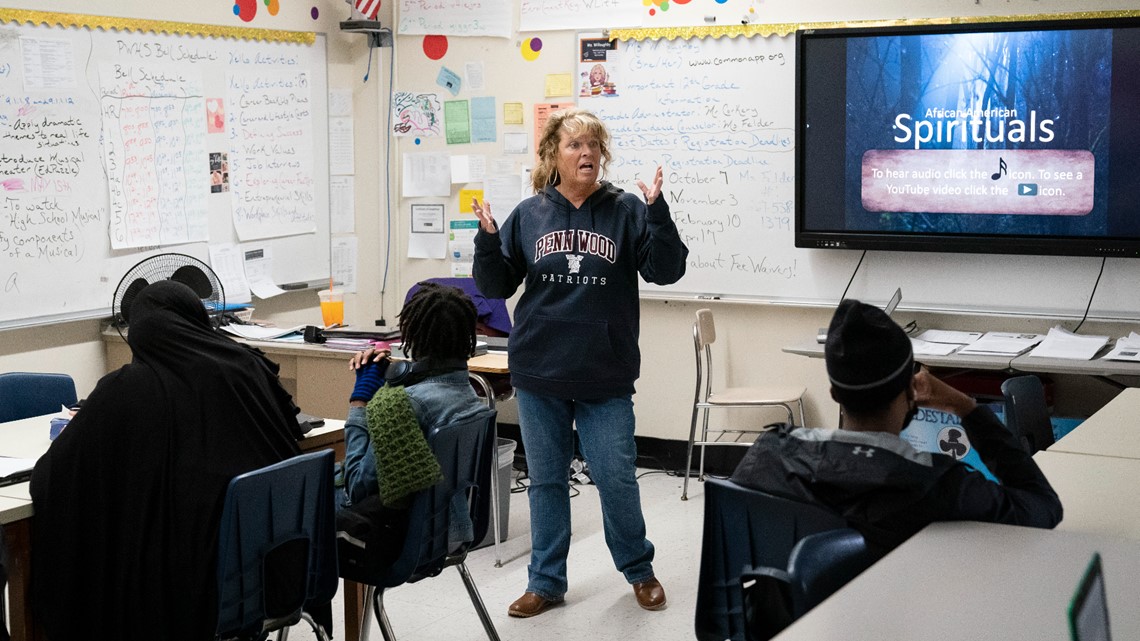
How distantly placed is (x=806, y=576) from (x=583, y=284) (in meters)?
1.73

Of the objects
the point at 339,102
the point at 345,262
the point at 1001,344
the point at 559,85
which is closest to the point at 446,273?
the point at 345,262

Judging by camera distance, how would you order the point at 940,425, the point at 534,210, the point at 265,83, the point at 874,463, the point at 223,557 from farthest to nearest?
1. the point at 265,83
2. the point at 940,425
3. the point at 534,210
4. the point at 223,557
5. the point at 874,463

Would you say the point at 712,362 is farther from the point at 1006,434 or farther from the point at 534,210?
the point at 1006,434

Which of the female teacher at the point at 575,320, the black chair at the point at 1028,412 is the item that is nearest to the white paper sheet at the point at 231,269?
the female teacher at the point at 575,320

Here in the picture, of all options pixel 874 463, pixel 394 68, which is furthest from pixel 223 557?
pixel 394 68

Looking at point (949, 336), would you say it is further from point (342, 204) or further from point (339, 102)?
point (339, 102)

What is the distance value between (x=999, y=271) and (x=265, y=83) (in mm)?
3206

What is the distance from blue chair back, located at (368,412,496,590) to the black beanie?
3.50 ft

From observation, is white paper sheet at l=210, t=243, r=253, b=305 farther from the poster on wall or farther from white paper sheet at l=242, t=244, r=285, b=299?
the poster on wall

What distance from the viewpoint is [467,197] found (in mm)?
5961

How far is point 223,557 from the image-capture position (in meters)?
2.50

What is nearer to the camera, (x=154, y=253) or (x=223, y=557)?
(x=223, y=557)

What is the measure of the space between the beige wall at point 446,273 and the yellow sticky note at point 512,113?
0.14ft

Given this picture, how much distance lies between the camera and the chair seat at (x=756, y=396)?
500cm
